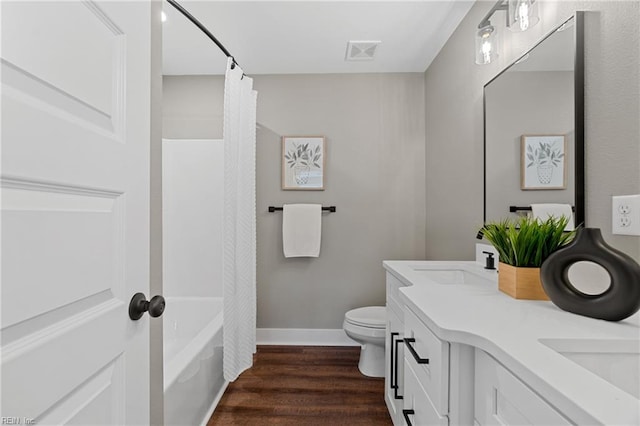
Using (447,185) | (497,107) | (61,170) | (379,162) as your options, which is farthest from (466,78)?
(61,170)

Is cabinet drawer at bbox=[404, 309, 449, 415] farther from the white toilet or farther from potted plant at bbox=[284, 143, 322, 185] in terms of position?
potted plant at bbox=[284, 143, 322, 185]

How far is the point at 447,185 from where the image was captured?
2457mm

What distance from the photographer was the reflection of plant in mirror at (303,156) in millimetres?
2896

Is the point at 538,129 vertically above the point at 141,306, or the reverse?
the point at 538,129

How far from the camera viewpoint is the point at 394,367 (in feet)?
5.61

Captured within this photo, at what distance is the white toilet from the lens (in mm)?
2207

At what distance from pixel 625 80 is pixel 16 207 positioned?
147cm


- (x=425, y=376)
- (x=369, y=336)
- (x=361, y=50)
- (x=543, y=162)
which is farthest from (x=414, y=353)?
(x=361, y=50)

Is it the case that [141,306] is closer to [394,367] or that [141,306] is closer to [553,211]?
[394,367]

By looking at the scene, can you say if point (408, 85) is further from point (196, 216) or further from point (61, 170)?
point (61, 170)

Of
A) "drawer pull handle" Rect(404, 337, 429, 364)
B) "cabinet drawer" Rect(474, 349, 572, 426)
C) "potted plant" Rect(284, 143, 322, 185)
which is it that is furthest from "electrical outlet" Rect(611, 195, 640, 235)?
"potted plant" Rect(284, 143, 322, 185)

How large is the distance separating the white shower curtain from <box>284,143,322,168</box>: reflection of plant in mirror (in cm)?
67

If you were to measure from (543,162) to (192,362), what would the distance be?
1791 mm

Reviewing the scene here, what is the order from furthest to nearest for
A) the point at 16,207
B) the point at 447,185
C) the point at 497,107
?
the point at 447,185
the point at 497,107
the point at 16,207
